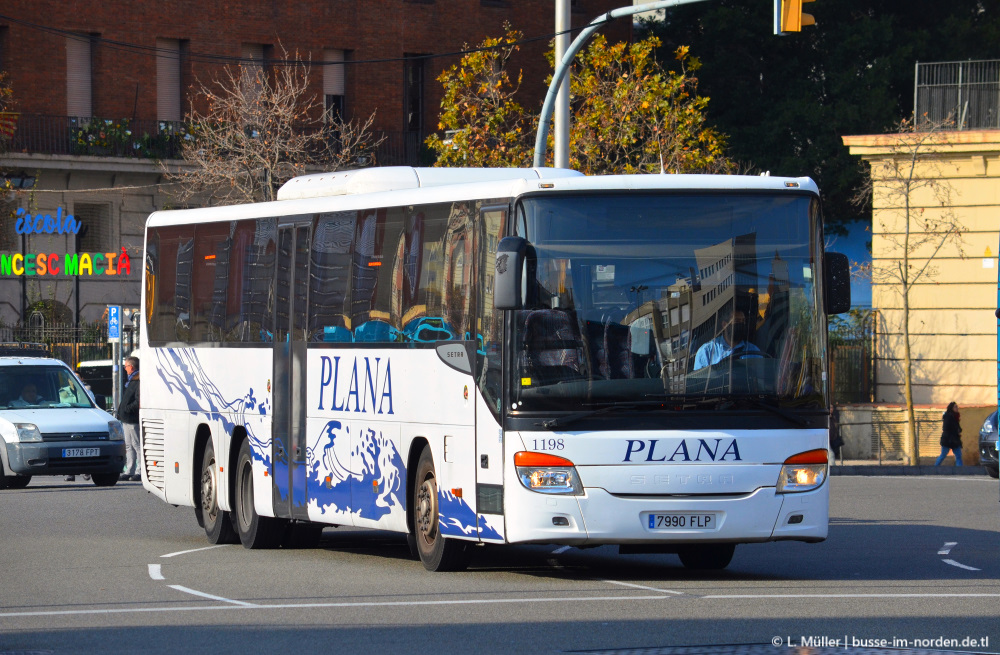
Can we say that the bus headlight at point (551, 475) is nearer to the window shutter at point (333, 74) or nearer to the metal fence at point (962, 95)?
the metal fence at point (962, 95)

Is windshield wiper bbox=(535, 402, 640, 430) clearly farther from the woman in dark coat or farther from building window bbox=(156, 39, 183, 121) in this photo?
building window bbox=(156, 39, 183, 121)

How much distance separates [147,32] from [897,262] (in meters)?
20.2

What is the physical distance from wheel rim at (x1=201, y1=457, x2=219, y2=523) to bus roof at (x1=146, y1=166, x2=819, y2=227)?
2394mm

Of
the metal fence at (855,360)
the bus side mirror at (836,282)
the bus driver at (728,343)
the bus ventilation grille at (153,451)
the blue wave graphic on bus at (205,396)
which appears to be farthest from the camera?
the metal fence at (855,360)

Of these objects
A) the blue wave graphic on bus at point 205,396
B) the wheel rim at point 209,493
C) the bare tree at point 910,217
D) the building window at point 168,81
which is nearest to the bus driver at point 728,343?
the blue wave graphic on bus at point 205,396

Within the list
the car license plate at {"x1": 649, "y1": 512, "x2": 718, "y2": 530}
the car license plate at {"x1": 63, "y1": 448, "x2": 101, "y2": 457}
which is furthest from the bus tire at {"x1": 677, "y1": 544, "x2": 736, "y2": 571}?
the car license plate at {"x1": 63, "y1": 448, "x2": 101, "y2": 457}

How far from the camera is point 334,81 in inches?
1890

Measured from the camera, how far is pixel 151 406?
18500mm

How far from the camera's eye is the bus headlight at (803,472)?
12430 mm

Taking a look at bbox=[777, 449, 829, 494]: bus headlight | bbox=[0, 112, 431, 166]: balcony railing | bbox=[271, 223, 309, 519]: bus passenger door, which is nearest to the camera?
bbox=[777, 449, 829, 494]: bus headlight

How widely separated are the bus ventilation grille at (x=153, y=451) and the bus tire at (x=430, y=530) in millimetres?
5115

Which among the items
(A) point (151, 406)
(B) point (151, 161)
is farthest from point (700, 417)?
(B) point (151, 161)

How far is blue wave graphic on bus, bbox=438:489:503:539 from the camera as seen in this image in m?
12.5

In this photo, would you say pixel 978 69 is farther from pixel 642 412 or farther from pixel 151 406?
pixel 642 412
